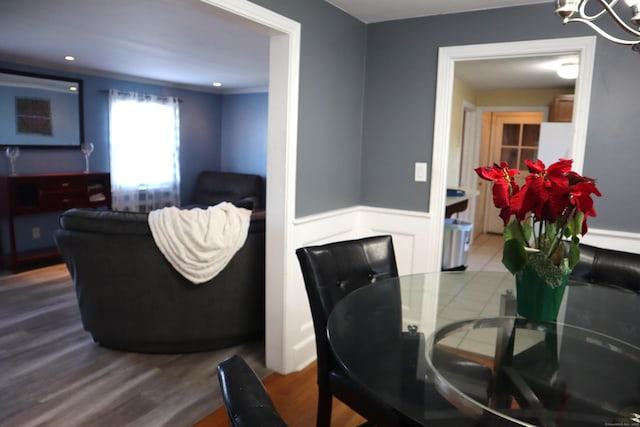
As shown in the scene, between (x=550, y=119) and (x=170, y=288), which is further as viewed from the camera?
(x=550, y=119)

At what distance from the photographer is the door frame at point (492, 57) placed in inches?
98.7

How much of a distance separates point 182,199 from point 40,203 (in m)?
2.32

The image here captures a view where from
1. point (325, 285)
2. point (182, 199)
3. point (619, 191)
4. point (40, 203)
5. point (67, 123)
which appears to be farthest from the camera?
point (182, 199)

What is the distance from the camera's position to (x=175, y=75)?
19.0 feet

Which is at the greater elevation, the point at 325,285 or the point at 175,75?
the point at 175,75

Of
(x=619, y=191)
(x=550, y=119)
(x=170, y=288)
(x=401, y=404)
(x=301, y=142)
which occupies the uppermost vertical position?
(x=550, y=119)

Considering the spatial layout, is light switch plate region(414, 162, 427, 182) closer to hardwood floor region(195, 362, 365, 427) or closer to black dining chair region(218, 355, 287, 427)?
hardwood floor region(195, 362, 365, 427)

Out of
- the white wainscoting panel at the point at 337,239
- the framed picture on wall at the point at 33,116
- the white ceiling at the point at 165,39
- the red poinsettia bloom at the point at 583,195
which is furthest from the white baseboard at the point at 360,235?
the framed picture on wall at the point at 33,116

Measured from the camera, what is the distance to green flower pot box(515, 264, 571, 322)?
1.44 meters

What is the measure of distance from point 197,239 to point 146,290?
48 centimetres

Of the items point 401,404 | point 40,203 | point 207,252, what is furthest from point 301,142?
point 40,203

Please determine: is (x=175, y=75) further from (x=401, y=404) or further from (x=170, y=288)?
(x=401, y=404)

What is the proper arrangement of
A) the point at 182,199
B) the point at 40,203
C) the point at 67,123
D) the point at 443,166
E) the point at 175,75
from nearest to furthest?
the point at 443,166 → the point at 40,203 → the point at 67,123 → the point at 175,75 → the point at 182,199

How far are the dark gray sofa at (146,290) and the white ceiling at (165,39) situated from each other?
135cm
